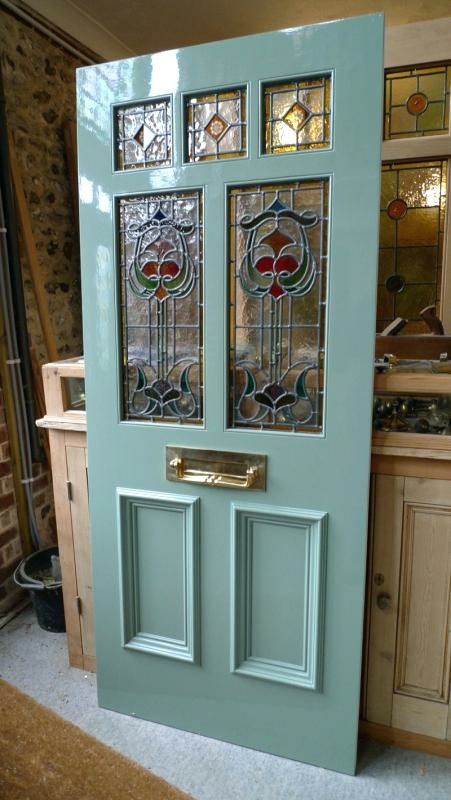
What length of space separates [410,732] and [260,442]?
106cm

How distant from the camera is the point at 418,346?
1.96 meters

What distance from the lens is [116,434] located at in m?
1.77

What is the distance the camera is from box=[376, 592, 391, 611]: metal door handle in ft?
5.52

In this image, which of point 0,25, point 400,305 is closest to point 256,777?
point 400,305

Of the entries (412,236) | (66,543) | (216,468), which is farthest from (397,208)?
(66,543)

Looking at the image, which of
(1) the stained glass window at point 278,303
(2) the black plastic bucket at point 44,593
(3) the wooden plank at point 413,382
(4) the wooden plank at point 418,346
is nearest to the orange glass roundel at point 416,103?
(4) the wooden plank at point 418,346

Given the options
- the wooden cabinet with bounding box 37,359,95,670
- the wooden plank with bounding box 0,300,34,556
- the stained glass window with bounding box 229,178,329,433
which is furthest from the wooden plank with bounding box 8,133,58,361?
the stained glass window with bounding box 229,178,329,433

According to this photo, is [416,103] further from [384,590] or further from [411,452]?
[384,590]

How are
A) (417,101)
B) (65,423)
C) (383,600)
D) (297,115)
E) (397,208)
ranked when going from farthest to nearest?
(397,208), (417,101), (65,423), (383,600), (297,115)

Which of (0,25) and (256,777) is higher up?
(0,25)

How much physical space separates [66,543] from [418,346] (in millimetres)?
1503

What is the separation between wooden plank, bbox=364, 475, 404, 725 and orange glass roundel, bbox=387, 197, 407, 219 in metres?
1.97

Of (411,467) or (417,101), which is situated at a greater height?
(417,101)

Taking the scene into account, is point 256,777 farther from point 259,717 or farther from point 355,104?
point 355,104
